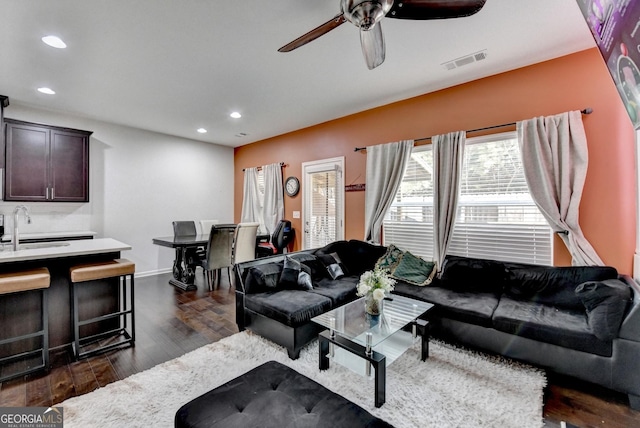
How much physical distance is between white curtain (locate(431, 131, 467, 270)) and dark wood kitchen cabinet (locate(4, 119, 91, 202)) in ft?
18.1

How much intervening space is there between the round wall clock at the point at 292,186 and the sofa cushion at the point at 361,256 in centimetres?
197

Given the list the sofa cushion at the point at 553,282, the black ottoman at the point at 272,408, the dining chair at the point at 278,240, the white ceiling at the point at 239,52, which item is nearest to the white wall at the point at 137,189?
the white ceiling at the point at 239,52

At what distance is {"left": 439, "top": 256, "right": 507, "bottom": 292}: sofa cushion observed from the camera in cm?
299

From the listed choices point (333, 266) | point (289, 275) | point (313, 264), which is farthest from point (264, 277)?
point (333, 266)

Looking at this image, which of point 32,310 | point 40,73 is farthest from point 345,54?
point 32,310

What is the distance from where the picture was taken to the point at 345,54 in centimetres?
281

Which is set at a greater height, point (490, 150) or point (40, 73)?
point (40, 73)

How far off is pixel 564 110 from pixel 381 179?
2120 millimetres

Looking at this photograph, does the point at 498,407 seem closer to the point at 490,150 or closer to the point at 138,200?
the point at 490,150

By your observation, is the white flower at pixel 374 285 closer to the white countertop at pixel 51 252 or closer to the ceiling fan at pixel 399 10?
the ceiling fan at pixel 399 10

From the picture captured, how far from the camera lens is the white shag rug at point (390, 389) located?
1.77m

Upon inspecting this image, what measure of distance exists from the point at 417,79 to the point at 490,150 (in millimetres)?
1224

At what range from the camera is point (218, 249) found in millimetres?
4543

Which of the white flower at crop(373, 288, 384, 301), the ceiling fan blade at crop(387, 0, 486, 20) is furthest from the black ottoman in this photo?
the ceiling fan blade at crop(387, 0, 486, 20)
